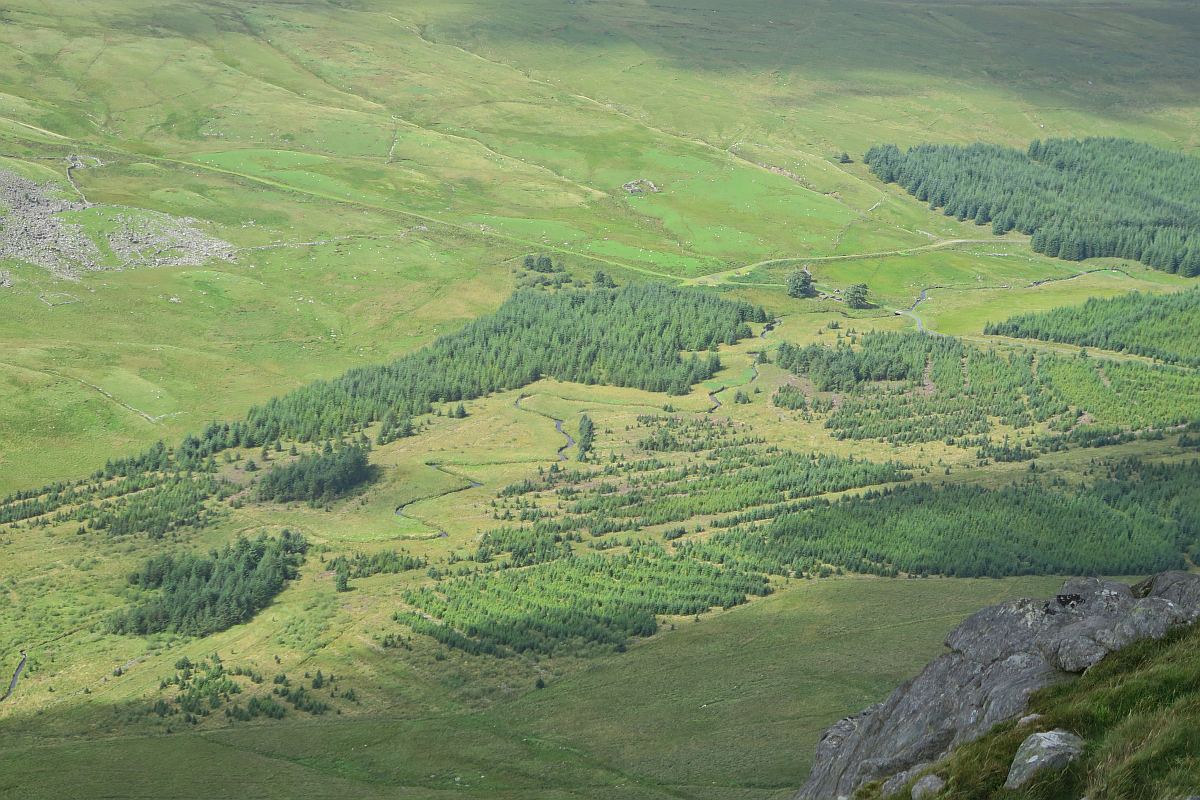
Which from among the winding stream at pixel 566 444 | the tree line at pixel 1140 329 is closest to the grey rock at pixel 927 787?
the winding stream at pixel 566 444

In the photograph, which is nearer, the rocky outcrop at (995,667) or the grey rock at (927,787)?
the grey rock at (927,787)

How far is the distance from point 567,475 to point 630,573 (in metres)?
38.2

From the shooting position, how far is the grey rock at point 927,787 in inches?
1329

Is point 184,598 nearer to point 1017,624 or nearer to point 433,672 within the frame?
point 433,672

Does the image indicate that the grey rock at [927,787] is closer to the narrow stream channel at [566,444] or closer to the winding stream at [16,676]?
the winding stream at [16,676]

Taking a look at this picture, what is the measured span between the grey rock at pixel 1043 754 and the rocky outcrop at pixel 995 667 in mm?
4624

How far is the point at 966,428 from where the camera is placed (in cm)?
15362

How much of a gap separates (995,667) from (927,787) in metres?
7.50

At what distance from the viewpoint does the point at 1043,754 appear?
30.9 m

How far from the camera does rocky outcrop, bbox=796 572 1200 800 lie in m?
36.8

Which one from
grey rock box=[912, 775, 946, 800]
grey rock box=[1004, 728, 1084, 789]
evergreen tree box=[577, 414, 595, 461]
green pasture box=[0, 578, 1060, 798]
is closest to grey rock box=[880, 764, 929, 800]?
grey rock box=[912, 775, 946, 800]

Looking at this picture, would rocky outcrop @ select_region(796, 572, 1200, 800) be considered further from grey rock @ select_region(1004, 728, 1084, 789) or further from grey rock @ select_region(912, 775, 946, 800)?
grey rock @ select_region(1004, 728, 1084, 789)

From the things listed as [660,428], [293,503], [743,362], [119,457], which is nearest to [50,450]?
[119,457]

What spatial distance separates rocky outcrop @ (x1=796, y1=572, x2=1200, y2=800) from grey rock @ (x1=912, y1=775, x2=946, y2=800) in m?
2.04
